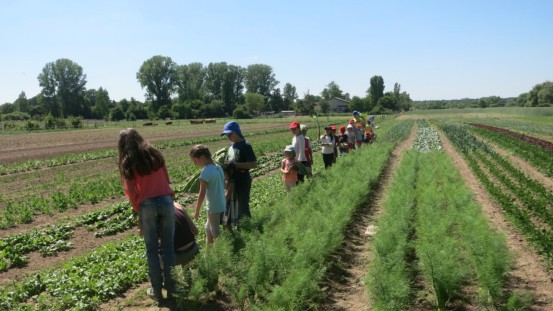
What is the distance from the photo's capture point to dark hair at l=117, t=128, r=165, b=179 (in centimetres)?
460

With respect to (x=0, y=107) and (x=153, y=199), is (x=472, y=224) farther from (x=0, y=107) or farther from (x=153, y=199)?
(x=0, y=107)


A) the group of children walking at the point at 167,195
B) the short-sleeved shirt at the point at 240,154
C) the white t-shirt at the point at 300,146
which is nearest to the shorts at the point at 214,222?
the group of children walking at the point at 167,195

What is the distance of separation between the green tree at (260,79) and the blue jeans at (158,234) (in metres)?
133

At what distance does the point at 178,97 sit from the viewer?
114812mm

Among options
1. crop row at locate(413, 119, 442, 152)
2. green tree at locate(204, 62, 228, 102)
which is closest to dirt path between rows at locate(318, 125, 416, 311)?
crop row at locate(413, 119, 442, 152)

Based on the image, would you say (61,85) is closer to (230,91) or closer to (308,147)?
(230,91)

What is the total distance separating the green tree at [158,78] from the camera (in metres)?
110

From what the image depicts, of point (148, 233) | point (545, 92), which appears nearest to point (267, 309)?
point (148, 233)

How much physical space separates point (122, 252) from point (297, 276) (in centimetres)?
365

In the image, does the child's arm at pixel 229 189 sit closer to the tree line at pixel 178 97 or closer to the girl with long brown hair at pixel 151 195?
the girl with long brown hair at pixel 151 195

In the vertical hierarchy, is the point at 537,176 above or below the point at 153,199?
below

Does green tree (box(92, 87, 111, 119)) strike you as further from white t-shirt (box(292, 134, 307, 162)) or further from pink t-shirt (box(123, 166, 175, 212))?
pink t-shirt (box(123, 166, 175, 212))

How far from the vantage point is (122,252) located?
702 cm

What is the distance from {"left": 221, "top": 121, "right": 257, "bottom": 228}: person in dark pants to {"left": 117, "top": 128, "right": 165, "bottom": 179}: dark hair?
189 cm
